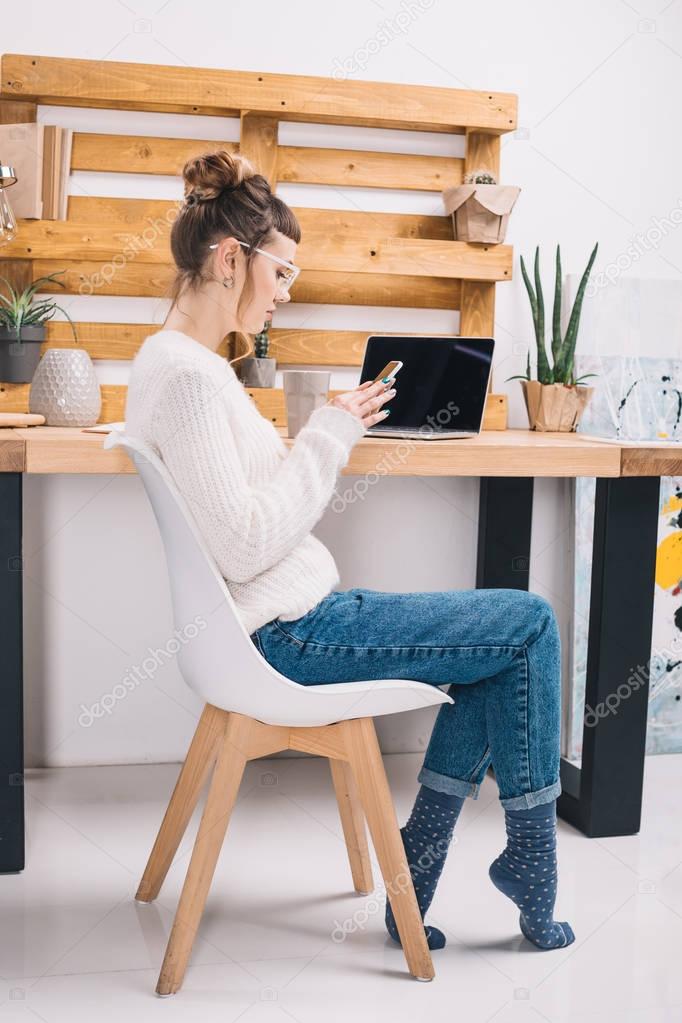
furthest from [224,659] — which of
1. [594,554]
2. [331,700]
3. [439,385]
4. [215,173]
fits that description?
[594,554]

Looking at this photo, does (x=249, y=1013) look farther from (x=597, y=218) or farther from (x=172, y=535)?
(x=597, y=218)

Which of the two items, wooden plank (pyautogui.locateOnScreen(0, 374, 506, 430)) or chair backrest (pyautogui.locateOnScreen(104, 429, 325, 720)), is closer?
chair backrest (pyautogui.locateOnScreen(104, 429, 325, 720))

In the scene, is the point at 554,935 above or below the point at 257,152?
below

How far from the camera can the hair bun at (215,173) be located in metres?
1.77

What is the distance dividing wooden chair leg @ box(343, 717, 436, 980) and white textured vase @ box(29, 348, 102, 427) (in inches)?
41.0

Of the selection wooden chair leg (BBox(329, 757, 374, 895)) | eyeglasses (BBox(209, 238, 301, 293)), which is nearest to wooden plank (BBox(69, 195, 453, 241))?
eyeglasses (BBox(209, 238, 301, 293))

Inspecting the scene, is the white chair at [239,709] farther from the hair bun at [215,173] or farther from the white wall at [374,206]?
the white wall at [374,206]

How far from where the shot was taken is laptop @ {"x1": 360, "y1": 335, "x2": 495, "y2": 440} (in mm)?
2275

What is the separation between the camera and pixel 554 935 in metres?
1.84

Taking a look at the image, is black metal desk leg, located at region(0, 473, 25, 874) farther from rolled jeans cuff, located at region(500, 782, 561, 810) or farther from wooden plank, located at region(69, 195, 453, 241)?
rolled jeans cuff, located at region(500, 782, 561, 810)

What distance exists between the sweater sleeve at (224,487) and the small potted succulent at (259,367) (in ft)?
2.93

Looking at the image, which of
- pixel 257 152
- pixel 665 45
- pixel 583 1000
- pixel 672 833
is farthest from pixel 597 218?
pixel 583 1000

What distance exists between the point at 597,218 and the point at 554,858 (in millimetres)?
1684

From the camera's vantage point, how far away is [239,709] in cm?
168
